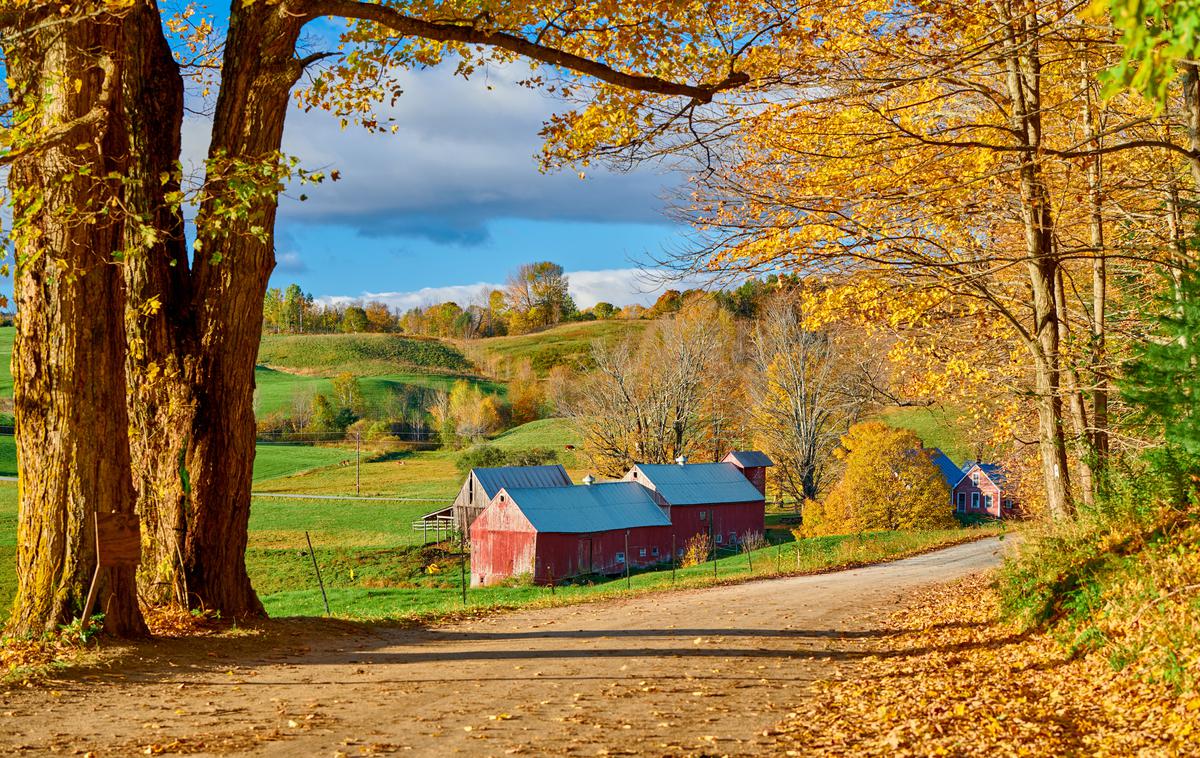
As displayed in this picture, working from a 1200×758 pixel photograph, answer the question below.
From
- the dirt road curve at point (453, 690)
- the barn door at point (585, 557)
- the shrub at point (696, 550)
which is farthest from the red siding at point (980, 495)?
the dirt road curve at point (453, 690)

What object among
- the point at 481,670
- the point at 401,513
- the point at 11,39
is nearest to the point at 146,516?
the point at 481,670

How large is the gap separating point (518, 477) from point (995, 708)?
140 ft

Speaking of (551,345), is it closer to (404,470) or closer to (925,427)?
(404,470)

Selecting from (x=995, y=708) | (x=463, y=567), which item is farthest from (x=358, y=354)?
(x=995, y=708)

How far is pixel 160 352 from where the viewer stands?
11242 millimetres

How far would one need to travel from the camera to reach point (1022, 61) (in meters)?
11.6

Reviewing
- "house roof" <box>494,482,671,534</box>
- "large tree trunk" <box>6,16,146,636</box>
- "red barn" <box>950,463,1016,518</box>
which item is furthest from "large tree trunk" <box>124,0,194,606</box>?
"red barn" <box>950,463,1016,518</box>

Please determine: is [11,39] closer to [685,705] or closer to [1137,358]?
[685,705]

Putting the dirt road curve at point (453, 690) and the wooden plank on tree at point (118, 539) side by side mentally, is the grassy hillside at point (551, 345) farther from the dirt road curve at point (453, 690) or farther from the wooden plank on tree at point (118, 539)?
the wooden plank on tree at point (118, 539)

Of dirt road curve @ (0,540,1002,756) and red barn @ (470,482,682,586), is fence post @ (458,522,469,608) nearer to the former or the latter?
red barn @ (470,482,682,586)

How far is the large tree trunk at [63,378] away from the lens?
9477mm

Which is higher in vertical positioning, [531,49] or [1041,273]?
[531,49]

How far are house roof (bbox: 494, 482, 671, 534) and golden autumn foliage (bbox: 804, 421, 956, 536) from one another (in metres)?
7.82

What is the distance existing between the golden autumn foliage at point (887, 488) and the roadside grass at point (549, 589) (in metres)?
3.86
